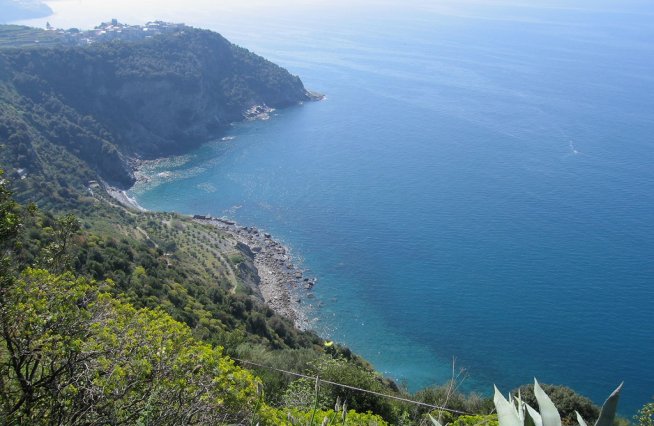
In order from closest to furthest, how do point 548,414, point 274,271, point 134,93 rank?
point 548,414
point 274,271
point 134,93

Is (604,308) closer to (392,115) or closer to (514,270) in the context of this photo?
(514,270)

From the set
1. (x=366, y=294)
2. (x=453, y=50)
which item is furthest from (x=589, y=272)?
(x=453, y=50)

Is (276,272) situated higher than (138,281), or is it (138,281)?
(138,281)

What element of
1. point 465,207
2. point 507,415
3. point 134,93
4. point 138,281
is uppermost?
point 507,415

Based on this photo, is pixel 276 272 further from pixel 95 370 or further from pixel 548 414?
pixel 548 414

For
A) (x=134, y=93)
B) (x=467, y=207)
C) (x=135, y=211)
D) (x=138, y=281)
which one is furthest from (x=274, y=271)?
(x=134, y=93)

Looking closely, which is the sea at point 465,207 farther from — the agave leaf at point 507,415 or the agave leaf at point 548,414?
the agave leaf at point 548,414

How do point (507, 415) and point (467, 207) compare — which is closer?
point (507, 415)

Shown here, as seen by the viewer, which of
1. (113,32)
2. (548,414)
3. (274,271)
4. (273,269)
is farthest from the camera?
(113,32)
